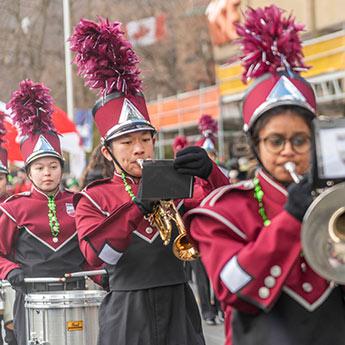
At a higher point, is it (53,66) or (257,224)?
(53,66)

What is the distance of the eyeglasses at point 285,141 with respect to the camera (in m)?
3.75

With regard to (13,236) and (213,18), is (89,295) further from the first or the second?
(213,18)

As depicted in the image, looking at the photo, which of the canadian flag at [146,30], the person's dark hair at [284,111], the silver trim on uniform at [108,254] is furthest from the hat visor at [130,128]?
the canadian flag at [146,30]

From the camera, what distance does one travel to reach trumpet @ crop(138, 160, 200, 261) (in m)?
5.06

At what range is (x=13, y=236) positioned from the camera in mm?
7465

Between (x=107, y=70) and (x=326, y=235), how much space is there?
275 centimetres

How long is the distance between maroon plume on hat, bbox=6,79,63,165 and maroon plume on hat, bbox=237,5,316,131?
3.91m

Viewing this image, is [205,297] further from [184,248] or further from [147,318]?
[184,248]

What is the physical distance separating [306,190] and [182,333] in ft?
7.99

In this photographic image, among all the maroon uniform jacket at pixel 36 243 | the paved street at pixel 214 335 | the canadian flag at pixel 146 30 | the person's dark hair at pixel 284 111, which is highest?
the canadian flag at pixel 146 30

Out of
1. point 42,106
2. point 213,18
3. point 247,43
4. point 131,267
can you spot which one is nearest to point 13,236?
point 42,106

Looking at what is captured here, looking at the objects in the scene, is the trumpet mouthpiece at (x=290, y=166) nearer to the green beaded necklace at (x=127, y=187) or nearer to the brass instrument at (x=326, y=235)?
the brass instrument at (x=326, y=235)

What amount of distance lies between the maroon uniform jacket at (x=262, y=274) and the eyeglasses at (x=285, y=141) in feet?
0.49

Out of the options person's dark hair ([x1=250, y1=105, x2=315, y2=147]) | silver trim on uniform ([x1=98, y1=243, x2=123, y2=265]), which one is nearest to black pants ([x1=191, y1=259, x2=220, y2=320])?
silver trim on uniform ([x1=98, y1=243, x2=123, y2=265])
